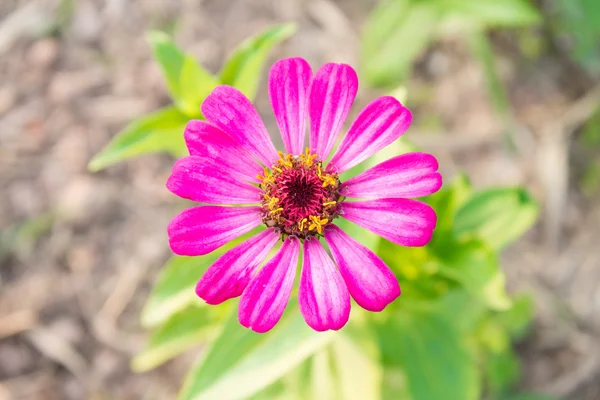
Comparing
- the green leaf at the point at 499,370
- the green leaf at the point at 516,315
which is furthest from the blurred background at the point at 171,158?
the green leaf at the point at 516,315

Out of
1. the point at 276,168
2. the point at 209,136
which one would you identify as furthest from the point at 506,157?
the point at 209,136

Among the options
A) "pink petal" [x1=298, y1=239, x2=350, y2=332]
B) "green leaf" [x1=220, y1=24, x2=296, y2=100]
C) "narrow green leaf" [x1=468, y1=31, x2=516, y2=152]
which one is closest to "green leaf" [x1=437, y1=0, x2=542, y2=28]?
"narrow green leaf" [x1=468, y1=31, x2=516, y2=152]

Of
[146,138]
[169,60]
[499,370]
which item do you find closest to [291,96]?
[146,138]

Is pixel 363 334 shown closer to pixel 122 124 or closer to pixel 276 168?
pixel 276 168

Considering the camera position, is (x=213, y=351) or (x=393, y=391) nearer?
(x=213, y=351)

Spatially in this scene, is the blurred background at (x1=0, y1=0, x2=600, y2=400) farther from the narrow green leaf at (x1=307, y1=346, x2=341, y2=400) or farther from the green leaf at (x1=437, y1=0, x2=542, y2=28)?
the narrow green leaf at (x1=307, y1=346, x2=341, y2=400)

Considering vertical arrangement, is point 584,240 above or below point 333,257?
above
